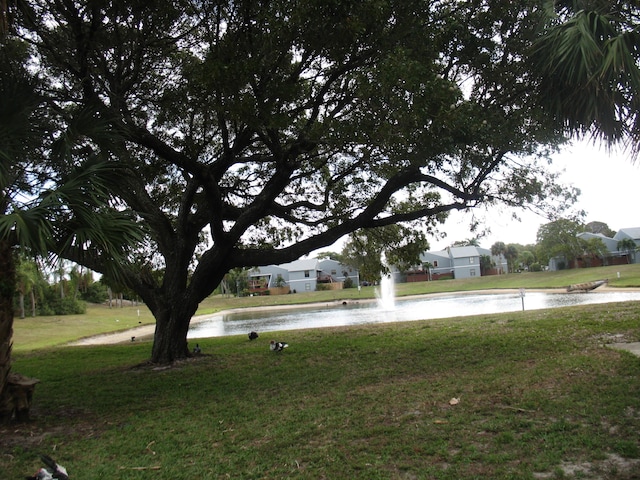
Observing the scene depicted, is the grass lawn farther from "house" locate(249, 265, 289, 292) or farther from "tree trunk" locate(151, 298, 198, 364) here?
"house" locate(249, 265, 289, 292)

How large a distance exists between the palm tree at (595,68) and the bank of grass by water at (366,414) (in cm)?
310

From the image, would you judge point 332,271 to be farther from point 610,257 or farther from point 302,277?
point 610,257

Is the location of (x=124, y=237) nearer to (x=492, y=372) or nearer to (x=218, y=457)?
(x=218, y=457)

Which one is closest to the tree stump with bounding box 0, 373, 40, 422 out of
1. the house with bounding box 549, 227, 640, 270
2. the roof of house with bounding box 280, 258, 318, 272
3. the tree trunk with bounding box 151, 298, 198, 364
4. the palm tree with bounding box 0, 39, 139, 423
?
the palm tree with bounding box 0, 39, 139, 423

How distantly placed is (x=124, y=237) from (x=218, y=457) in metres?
Result: 2.54

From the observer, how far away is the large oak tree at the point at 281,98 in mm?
7070

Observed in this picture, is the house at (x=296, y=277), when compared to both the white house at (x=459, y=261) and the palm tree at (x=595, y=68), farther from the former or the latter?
the palm tree at (x=595, y=68)

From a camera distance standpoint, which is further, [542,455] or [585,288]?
[585,288]

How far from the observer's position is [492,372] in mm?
7145

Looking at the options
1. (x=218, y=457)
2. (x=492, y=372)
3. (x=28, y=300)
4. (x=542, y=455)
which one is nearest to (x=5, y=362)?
(x=218, y=457)

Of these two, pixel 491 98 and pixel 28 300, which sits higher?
pixel 491 98

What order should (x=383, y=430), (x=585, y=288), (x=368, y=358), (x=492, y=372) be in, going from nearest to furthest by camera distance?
(x=383, y=430) → (x=492, y=372) → (x=368, y=358) → (x=585, y=288)

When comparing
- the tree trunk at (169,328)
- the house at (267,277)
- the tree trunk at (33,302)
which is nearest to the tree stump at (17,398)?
the tree trunk at (169,328)

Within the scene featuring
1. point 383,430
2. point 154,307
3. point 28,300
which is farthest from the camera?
point 28,300
